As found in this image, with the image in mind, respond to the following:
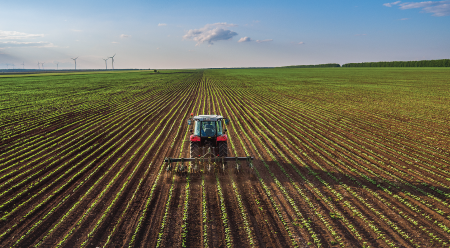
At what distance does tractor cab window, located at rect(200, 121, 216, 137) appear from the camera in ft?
35.4

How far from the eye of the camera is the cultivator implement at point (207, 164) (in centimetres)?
1020

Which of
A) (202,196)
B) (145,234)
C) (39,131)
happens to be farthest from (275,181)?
(39,131)

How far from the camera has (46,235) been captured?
254 inches

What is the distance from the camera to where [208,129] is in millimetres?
10844

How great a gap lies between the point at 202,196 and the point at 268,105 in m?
20.6

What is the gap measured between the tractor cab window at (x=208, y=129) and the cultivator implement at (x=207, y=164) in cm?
82

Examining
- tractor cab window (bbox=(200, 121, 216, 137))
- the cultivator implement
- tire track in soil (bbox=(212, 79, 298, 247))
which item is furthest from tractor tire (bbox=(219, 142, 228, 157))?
tire track in soil (bbox=(212, 79, 298, 247))

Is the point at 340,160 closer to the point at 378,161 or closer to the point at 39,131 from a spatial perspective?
Answer: the point at 378,161

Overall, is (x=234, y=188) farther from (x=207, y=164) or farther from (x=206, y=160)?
(x=207, y=164)

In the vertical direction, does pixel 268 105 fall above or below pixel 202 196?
above

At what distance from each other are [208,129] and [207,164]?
5.61ft

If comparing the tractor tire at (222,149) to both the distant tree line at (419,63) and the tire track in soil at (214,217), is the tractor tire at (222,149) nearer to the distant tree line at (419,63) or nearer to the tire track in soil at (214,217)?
the tire track in soil at (214,217)

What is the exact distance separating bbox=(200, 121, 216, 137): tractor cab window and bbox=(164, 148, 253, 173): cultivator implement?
0.82 m

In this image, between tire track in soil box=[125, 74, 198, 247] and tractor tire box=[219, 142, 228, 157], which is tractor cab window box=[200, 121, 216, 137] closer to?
tractor tire box=[219, 142, 228, 157]
